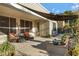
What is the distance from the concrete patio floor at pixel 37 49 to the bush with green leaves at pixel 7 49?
0.11 metres

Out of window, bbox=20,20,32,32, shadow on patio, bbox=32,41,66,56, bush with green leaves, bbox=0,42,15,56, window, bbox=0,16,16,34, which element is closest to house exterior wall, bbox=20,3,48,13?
window, bbox=20,20,32,32

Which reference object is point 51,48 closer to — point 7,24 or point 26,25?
point 26,25

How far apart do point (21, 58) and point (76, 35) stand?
149 cm

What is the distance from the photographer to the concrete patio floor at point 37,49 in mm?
5516

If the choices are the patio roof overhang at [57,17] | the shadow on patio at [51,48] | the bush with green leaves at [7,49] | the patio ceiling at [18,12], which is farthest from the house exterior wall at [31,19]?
the bush with green leaves at [7,49]

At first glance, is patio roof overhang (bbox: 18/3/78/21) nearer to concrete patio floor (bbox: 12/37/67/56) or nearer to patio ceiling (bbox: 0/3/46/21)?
patio ceiling (bbox: 0/3/46/21)

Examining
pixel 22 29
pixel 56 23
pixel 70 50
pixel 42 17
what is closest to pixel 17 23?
pixel 22 29

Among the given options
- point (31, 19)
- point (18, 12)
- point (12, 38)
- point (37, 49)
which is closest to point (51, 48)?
point (37, 49)

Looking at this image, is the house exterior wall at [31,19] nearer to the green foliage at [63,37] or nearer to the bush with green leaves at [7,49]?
the green foliage at [63,37]

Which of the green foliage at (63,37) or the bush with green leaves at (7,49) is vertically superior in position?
the green foliage at (63,37)

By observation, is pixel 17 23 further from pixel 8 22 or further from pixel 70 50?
pixel 70 50

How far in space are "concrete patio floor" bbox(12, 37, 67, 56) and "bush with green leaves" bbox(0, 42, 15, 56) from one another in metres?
0.11

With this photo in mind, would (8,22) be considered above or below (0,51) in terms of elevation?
above

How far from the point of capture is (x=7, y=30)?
5531mm
